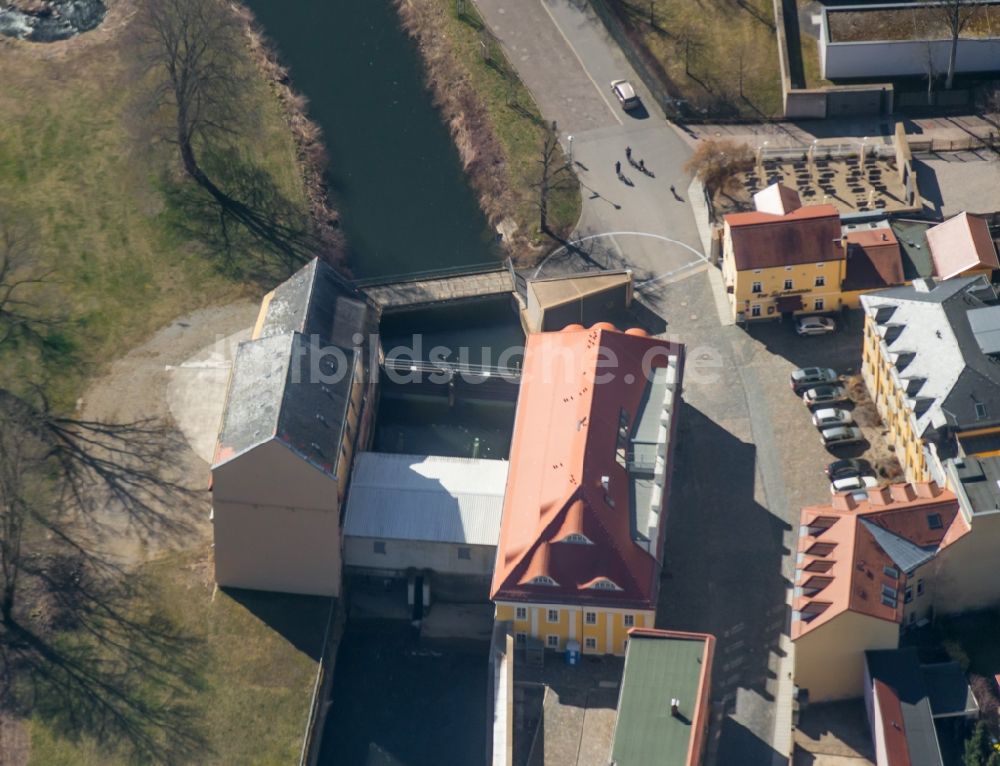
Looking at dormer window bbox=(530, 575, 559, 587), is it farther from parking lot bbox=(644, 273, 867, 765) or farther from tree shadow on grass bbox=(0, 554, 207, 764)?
tree shadow on grass bbox=(0, 554, 207, 764)

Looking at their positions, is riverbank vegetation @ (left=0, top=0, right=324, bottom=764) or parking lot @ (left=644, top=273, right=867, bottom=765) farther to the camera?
riverbank vegetation @ (left=0, top=0, right=324, bottom=764)

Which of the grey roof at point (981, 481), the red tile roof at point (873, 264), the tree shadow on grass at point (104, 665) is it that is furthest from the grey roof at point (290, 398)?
the grey roof at point (981, 481)

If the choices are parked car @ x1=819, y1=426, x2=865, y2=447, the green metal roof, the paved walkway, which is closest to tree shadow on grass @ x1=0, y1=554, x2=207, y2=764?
the green metal roof

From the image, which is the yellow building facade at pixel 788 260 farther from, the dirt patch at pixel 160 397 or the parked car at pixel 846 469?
the dirt patch at pixel 160 397

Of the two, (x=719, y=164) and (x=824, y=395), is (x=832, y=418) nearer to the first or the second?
(x=824, y=395)

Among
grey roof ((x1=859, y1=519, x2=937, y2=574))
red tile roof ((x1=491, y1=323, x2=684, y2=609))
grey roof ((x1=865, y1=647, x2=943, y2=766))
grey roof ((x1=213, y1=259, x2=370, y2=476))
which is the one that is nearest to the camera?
grey roof ((x1=865, y1=647, x2=943, y2=766))

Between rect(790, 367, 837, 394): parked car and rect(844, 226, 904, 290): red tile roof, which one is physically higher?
rect(844, 226, 904, 290): red tile roof

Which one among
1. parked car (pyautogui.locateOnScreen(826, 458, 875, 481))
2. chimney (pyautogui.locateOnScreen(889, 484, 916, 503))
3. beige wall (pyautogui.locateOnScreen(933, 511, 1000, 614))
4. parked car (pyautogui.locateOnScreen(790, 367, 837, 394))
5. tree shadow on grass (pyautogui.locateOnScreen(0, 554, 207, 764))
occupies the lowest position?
tree shadow on grass (pyautogui.locateOnScreen(0, 554, 207, 764))

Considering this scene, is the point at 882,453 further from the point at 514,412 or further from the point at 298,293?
the point at 298,293
